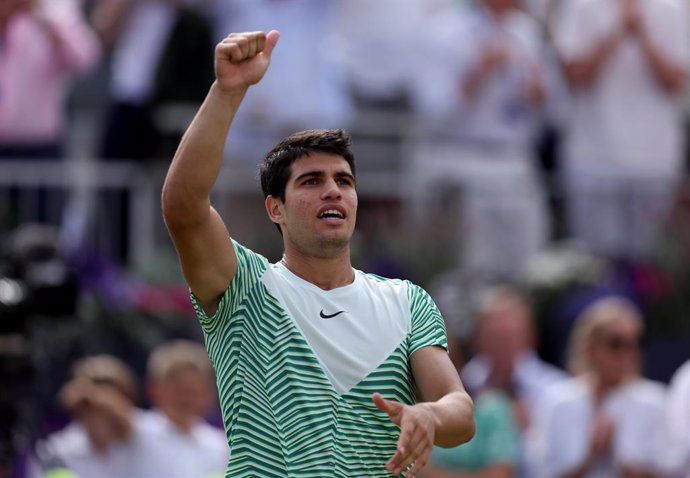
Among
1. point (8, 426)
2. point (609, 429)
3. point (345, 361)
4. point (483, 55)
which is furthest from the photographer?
point (483, 55)

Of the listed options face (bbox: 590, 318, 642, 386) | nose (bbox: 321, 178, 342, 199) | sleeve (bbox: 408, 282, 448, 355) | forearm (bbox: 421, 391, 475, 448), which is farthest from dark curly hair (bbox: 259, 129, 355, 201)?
face (bbox: 590, 318, 642, 386)

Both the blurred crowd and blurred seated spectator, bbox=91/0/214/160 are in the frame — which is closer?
the blurred crowd

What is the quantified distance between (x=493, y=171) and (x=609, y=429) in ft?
11.2

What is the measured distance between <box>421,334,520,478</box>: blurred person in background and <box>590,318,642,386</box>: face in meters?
0.59

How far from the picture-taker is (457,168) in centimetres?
1075

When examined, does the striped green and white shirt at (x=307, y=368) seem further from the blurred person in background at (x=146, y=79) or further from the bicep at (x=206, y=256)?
the blurred person in background at (x=146, y=79)

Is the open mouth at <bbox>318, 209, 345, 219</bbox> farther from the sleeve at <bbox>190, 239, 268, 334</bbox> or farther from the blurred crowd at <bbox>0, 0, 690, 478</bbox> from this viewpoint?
the blurred crowd at <bbox>0, 0, 690, 478</bbox>

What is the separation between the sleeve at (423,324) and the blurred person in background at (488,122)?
583 centimetres

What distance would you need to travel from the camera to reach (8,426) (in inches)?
273

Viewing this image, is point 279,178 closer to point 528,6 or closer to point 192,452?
point 192,452

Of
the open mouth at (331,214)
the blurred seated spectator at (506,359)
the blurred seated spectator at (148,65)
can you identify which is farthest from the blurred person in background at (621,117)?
the open mouth at (331,214)

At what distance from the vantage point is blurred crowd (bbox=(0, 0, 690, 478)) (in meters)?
8.08

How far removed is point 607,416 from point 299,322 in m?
3.91

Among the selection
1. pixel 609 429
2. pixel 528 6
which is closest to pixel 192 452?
pixel 609 429
